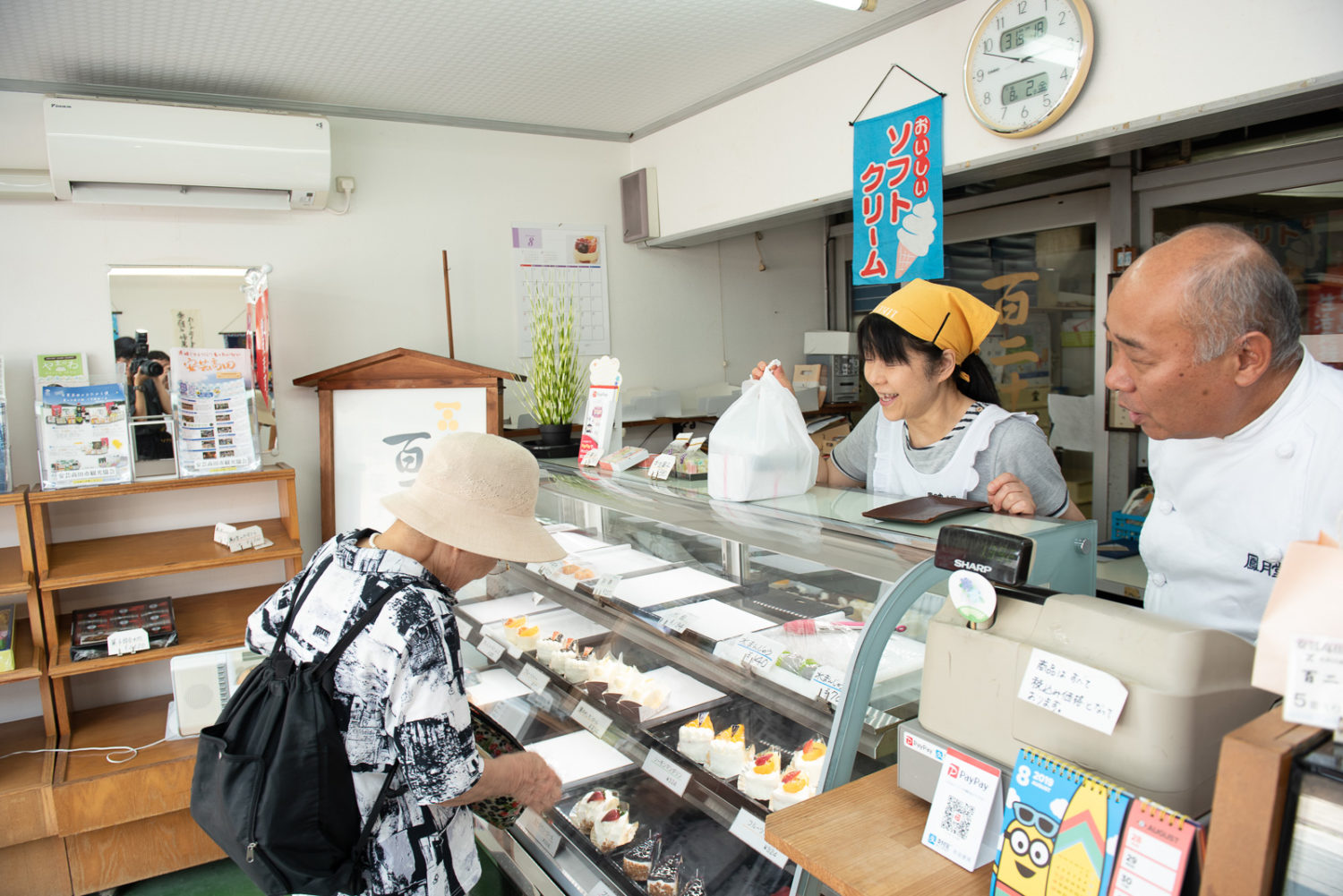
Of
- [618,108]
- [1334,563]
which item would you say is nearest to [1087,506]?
[618,108]

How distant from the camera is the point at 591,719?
2.58m

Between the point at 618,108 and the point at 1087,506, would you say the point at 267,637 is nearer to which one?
the point at 618,108

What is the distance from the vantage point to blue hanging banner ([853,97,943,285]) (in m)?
3.25

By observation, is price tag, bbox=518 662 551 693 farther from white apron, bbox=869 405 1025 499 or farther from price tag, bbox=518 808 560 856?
white apron, bbox=869 405 1025 499

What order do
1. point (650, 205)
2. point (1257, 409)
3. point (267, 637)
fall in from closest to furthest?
point (1257, 409)
point (267, 637)
point (650, 205)

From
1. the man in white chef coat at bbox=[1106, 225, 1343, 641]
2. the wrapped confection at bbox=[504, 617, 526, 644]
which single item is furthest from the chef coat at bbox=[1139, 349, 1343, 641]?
the wrapped confection at bbox=[504, 617, 526, 644]

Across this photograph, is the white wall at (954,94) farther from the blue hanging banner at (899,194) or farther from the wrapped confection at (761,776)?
the wrapped confection at (761,776)

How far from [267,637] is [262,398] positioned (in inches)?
93.9

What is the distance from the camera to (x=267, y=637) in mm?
1792

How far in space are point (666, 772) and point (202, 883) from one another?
2440 mm

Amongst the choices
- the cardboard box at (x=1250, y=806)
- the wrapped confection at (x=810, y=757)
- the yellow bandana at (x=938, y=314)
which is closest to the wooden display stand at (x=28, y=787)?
the wrapped confection at (x=810, y=757)

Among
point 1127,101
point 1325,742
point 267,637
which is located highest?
point 1127,101

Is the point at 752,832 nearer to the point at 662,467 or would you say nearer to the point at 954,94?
the point at 662,467

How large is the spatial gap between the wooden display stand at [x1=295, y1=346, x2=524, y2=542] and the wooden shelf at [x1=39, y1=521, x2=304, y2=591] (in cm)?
34
